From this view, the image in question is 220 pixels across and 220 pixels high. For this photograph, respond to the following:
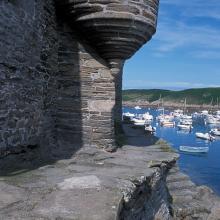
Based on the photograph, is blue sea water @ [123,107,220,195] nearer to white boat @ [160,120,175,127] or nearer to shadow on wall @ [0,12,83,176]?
white boat @ [160,120,175,127]

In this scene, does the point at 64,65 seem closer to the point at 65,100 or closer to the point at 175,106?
the point at 65,100

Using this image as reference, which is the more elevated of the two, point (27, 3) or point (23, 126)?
point (27, 3)

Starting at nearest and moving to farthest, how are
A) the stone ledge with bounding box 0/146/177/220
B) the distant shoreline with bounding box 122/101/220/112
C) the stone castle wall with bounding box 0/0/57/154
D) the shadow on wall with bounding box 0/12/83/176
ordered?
the stone ledge with bounding box 0/146/177/220 → the stone castle wall with bounding box 0/0/57/154 → the shadow on wall with bounding box 0/12/83/176 → the distant shoreline with bounding box 122/101/220/112

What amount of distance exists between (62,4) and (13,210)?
14.8 ft

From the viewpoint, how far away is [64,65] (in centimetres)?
845

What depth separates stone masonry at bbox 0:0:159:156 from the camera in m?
6.68

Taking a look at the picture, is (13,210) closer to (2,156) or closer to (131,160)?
(2,156)

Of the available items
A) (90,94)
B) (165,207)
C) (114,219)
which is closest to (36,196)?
(114,219)

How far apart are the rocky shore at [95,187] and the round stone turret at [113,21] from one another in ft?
6.41

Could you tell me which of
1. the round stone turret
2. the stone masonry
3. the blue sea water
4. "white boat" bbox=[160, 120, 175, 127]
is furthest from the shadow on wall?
"white boat" bbox=[160, 120, 175, 127]

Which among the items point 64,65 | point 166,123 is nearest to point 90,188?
point 64,65

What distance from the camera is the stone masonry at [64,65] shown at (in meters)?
6.68

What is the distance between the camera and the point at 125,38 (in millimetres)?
8055

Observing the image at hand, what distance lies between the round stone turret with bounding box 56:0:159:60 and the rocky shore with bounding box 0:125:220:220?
1954mm
